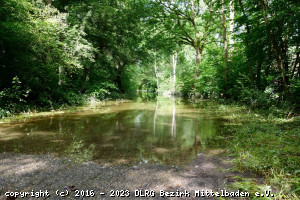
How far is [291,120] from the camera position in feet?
17.6

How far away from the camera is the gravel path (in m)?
2.42

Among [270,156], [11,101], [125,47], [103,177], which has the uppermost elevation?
[125,47]

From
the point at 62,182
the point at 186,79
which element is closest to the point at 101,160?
the point at 62,182

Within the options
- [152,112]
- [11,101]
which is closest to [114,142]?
[152,112]

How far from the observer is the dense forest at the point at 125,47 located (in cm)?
688

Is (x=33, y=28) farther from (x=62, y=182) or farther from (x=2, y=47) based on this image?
(x=62, y=182)

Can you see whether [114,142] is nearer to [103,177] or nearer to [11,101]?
[103,177]

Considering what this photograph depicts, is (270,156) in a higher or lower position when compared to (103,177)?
higher

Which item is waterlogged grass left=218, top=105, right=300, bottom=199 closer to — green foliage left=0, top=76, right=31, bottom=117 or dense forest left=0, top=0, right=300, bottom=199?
dense forest left=0, top=0, right=300, bottom=199

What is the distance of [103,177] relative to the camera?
275 cm

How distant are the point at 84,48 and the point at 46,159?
1050 cm

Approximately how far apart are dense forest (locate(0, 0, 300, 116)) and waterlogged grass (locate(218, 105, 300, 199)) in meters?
2.10

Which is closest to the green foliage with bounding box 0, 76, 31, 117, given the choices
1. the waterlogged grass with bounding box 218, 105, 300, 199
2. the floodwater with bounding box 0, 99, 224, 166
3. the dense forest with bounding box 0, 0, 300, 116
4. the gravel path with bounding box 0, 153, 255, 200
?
the dense forest with bounding box 0, 0, 300, 116

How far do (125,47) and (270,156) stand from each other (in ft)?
53.1
